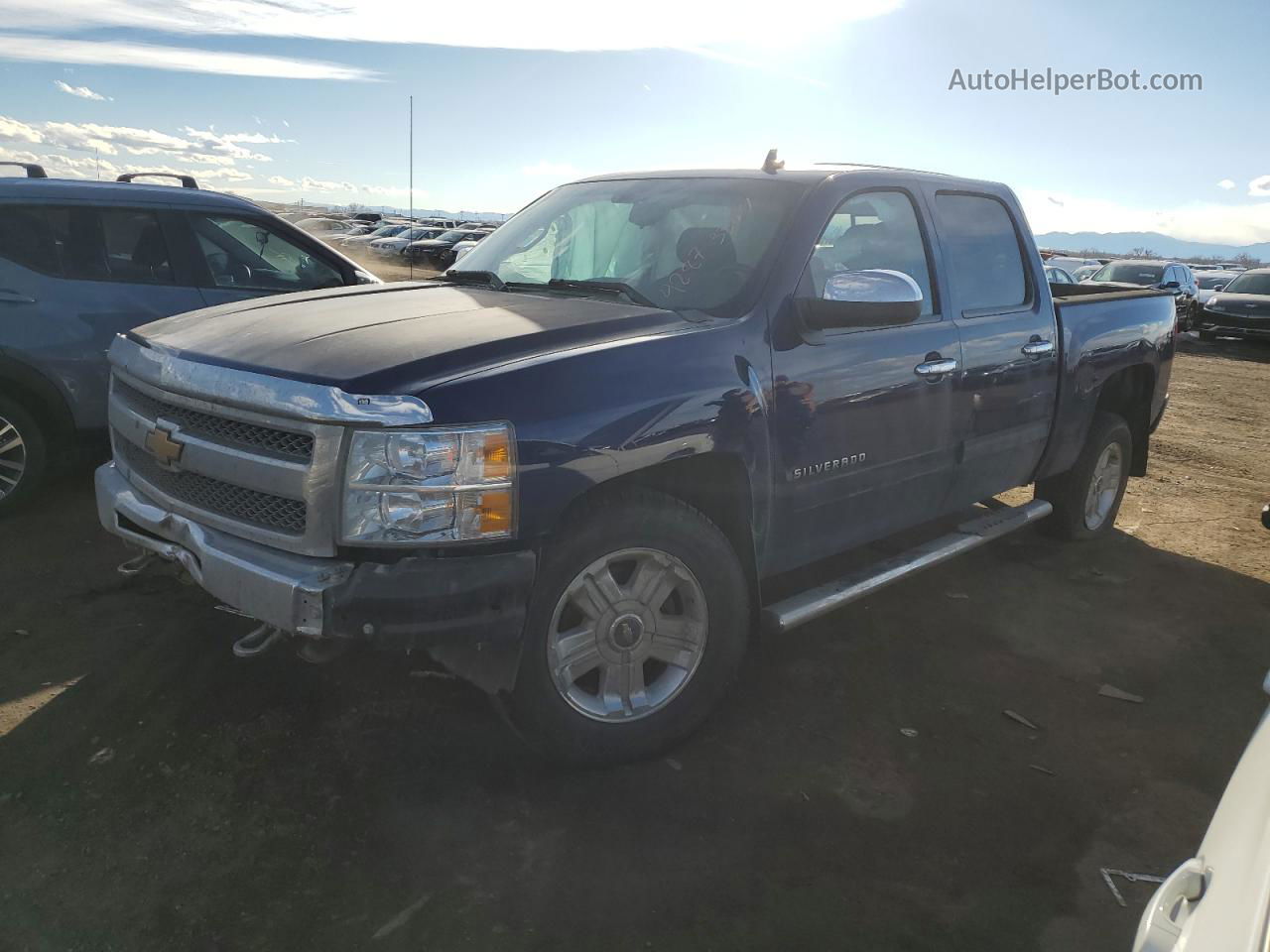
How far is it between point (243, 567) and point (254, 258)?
368 centimetres

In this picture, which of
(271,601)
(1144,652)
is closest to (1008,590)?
(1144,652)

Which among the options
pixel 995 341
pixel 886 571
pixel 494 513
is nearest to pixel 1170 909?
pixel 494 513

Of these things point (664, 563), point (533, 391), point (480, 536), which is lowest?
point (664, 563)

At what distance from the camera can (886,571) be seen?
383 centimetres

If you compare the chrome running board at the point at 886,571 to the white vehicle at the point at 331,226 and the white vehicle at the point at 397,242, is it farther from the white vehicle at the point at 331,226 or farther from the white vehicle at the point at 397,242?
the white vehicle at the point at 331,226

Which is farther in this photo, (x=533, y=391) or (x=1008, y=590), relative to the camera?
(x=1008, y=590)

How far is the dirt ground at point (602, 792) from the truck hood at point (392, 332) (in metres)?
1.28

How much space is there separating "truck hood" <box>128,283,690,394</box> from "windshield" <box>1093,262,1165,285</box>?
→ 1870 cm

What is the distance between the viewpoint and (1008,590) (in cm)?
495

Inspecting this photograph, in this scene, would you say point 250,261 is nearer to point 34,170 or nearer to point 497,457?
point 34,170

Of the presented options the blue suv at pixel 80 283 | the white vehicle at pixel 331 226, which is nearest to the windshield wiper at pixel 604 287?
the blue suv at pixel 80 283

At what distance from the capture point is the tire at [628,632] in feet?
9.14

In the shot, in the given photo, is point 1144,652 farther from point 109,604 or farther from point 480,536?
point 109,604

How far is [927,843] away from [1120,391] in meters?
3.80
